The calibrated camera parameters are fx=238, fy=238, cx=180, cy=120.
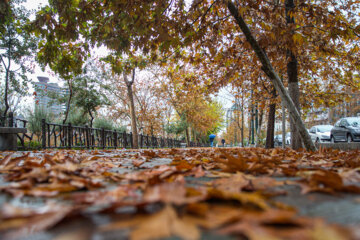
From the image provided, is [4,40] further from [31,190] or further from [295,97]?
[31,190]

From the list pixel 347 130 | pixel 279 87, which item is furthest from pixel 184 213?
pixel 347 130

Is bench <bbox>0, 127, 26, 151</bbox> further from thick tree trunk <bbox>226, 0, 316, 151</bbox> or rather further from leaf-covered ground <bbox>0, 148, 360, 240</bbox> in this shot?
leaf-covered ground <bbox>0, 148, 360, 240</bbox>

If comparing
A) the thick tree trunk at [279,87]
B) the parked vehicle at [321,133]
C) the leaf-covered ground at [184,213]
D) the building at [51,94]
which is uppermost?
the building at [51,94]

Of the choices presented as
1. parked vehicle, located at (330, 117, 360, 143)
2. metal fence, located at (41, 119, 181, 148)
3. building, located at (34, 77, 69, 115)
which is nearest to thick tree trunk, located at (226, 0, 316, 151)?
metal fence, located at (41, 119, 181, 148)

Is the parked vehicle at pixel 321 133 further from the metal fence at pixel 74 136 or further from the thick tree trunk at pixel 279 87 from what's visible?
the thick tree trunk at pixel 279 87

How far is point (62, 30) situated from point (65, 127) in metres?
6.12

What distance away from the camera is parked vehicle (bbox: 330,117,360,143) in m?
12.6

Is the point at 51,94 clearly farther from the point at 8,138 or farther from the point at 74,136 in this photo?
the point at 8,138

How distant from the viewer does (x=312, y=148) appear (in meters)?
4.86

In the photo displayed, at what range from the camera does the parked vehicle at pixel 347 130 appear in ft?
41.4

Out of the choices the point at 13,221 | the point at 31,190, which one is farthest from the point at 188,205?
the point at 31,190

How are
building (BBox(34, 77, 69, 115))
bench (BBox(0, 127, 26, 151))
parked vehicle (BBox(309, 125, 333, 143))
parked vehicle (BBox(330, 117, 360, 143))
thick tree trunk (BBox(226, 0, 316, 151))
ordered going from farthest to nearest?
1. parked vehicle (BBox(309, 125, 333, 143))
2. building (BBox(34, 77, 69, 115))
3. parked vehicle (BBox(330, 117, 360, 143))
4. bench (BBox(0, 127, 26, 151))
5. thick tree trunk (BBox(226, 0, 316, 151))

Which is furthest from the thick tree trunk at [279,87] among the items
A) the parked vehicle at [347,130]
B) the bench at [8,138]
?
the parked vehicle at [347,130]

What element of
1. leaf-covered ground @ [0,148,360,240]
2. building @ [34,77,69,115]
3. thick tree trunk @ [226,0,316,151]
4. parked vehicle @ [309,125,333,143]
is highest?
building @ [34,77,69,115]
